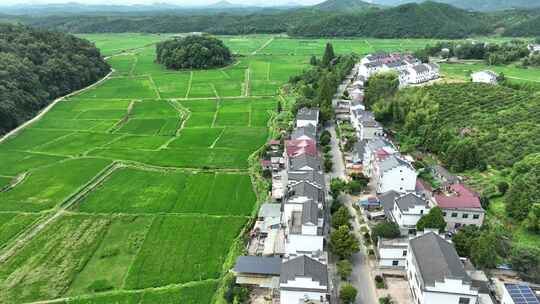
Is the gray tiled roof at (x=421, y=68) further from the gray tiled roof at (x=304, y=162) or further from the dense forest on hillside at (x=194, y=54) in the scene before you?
the dense forest on hillside at (x=194, y=54)

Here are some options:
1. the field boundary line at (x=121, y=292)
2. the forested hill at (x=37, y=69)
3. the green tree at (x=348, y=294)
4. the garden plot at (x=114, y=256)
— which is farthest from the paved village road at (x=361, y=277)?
the forested hill at (x=37, y=69)

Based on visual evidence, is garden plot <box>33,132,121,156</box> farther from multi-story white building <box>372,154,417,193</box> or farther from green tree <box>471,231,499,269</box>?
green tree <box>471,231,499,269</box>

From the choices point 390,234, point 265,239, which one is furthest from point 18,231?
point 390,234

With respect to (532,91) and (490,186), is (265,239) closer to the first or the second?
(490,186)

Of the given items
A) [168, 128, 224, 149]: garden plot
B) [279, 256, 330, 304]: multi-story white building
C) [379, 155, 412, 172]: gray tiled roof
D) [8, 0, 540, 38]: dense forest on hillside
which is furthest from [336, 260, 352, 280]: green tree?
[8, 0, 540, 38]: dense forest on hillside

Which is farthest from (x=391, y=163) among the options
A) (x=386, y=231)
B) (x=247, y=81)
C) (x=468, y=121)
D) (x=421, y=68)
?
(x=247, y=81)

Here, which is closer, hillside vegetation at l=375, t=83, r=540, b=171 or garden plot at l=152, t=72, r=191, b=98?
hillside vegetation at l=375, t=83, r=540, b=171
